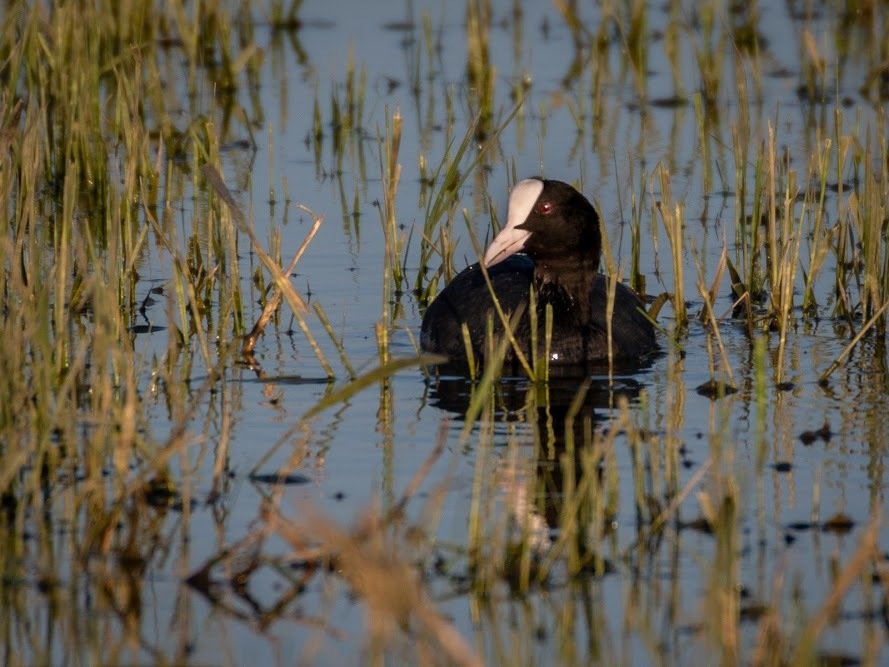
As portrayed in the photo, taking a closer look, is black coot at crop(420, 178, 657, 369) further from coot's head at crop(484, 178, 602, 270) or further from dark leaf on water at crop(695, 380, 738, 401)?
dark leaf on water at crop(695, 380, 738, 401)

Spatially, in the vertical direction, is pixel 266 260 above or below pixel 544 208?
below

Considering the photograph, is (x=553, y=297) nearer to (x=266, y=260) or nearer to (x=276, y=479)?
(x=266, y=260)

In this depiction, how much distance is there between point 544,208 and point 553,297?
1.25 ft

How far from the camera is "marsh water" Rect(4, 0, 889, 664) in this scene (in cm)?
404

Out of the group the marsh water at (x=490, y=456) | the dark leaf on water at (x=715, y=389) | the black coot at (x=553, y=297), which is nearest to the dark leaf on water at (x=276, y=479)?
the marsh water at (x=490, y=456)

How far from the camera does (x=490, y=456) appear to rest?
554 cm

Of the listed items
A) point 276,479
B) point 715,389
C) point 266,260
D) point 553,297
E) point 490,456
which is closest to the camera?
point 276,479

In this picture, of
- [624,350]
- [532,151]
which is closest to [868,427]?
[624,350]

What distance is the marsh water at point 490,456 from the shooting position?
159 inches

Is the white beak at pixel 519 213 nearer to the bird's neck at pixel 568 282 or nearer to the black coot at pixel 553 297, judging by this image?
the black coot at pixel 553 297

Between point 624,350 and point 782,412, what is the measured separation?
1196 mm

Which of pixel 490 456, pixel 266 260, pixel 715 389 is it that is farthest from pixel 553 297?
pixel 490 456

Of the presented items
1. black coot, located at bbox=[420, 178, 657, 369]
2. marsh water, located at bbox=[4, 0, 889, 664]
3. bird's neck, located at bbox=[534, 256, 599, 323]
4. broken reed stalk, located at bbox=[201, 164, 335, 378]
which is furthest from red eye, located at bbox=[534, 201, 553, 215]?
A: broken reed stalk, located at bbox=[201, 164, 335, 378]

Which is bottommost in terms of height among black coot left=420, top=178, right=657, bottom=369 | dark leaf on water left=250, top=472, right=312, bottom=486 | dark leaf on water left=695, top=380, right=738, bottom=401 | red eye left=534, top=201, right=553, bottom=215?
dark leaf on water left=250, top=472, right=312, bottom=486
